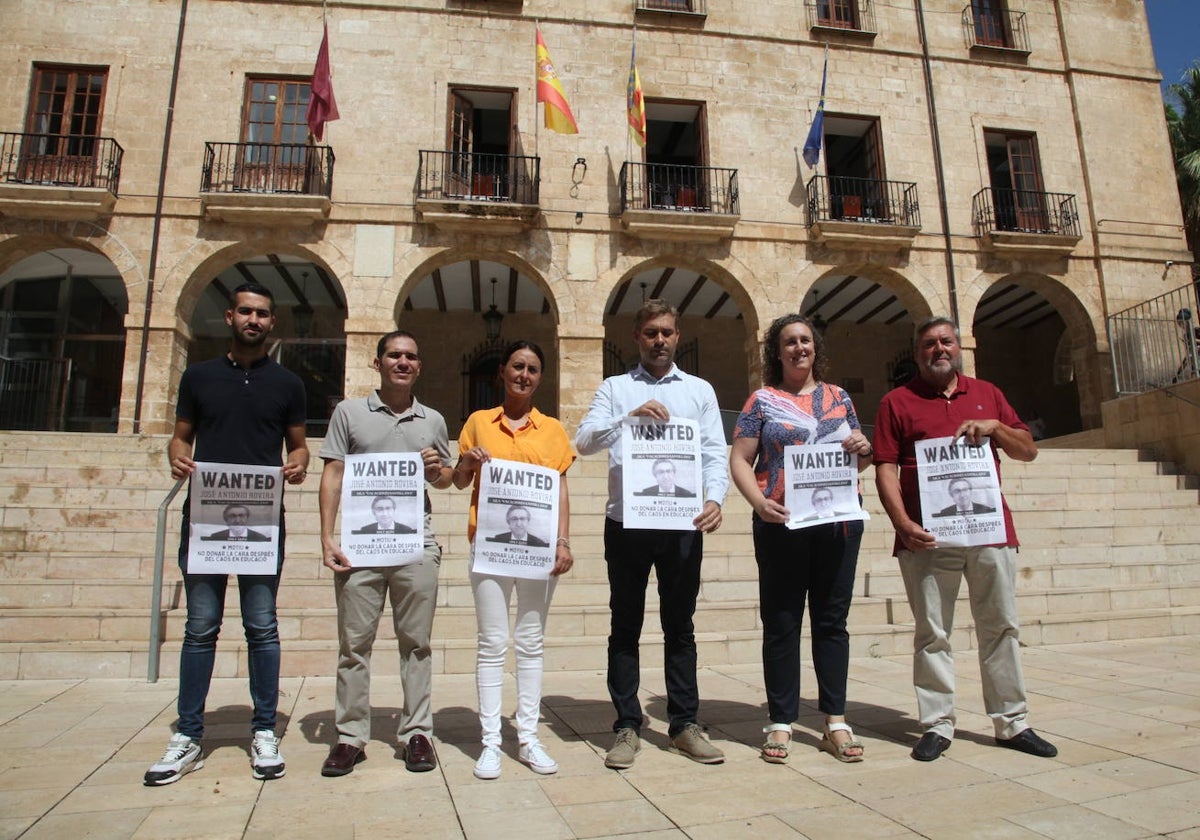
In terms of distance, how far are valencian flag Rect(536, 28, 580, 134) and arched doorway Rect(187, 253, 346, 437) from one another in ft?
18.2

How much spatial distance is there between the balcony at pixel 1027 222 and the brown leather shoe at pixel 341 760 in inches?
550

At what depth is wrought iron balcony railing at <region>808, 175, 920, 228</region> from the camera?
1333 centimetres

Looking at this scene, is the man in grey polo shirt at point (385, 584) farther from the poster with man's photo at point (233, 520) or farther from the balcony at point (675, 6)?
the balcony at point (675, 6)

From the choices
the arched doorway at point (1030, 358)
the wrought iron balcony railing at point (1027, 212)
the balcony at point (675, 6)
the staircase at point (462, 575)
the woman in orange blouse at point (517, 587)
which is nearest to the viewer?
the woman in orange blouse at point (517, 587)

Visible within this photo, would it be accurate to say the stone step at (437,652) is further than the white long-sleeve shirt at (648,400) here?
Yes

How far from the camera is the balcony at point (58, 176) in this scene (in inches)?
450

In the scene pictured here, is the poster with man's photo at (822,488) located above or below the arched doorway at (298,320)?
below

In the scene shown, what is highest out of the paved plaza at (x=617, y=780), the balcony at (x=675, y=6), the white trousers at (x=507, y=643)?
the balcony at (x=675, y=6)

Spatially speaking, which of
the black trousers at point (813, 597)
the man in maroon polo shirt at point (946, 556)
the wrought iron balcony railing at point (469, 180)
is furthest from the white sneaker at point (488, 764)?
the wrought iron balcony railing at point (469, 180)

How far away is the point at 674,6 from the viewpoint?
13.9 metres

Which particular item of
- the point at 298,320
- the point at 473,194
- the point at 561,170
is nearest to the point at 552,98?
the point at 561,170

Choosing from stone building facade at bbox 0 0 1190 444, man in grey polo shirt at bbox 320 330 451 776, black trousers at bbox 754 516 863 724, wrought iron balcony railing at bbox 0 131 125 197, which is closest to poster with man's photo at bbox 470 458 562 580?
man in grey polo shirt at bbox 320 330 451 776

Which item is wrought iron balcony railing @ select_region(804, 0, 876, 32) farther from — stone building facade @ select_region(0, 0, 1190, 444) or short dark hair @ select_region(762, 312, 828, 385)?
short dark hair @ select_region(762, 312, 828, 385)

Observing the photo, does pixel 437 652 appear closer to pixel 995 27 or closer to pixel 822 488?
pixel 822 488
